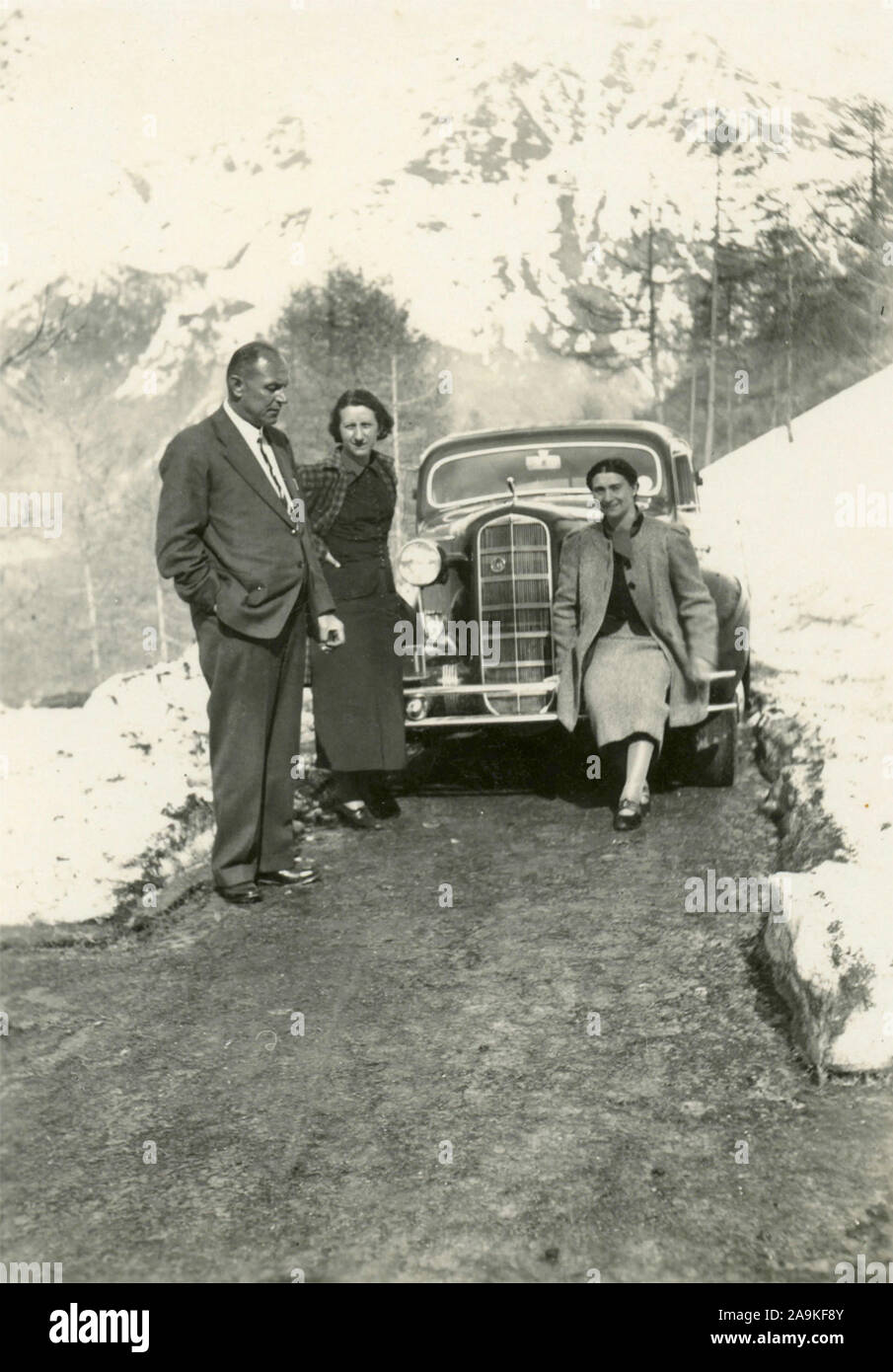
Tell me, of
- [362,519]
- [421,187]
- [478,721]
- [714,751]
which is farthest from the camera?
[421,187]

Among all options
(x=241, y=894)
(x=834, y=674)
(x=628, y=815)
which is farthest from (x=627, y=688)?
(x=834, y=674)

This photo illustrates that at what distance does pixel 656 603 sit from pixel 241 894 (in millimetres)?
2411

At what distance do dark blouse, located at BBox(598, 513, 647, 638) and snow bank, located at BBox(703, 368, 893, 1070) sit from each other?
105 centimetres

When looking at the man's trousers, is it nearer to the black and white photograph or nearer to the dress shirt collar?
the black and white photograph

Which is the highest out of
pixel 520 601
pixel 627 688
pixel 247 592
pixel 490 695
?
pixel 247 592

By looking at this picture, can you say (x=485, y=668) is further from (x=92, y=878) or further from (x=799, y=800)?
(x=92, y=878)

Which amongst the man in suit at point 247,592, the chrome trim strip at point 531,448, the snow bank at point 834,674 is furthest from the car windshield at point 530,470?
the man in suit at point 247,592

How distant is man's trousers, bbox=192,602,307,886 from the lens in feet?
14.7

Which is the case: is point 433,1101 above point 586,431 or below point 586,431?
below

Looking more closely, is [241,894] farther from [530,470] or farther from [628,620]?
[530,470]

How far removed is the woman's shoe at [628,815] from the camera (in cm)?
521

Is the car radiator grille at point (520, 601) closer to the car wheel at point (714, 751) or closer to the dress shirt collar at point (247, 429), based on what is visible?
the car wheel at point (714, 751)

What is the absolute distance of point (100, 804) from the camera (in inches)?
200

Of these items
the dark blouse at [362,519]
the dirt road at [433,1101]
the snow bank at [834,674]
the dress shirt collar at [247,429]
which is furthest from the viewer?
the dark blouse at [362,519]
